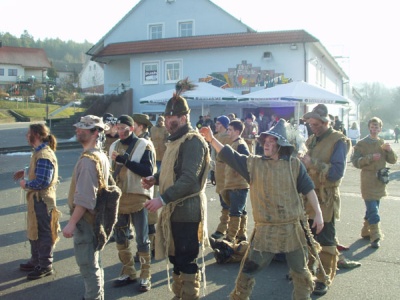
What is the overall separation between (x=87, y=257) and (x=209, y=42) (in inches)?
868

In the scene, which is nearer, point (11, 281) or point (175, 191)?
point (175, 191)

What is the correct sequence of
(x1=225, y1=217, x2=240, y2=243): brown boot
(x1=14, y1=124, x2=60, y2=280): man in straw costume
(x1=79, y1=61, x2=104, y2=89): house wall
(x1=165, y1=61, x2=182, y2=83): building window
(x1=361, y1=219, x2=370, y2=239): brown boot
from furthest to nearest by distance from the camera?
(x1=79, y1=61, x2=104, y2=89): house wall
(x1=165, y1=61, x2=182, y2=83): building window
(x1=361, y1=219, x2=370, y2=239): brown boot
(x1=225, y1=217, x2=240, y2=243): brown boot
(x1=14, y1=124, x2=60, y2=280): man in straw costume

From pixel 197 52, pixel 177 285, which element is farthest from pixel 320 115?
pixel 197 52

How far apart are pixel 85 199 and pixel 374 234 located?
4.62 m

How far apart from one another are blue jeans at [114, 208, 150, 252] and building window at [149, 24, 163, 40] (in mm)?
25170

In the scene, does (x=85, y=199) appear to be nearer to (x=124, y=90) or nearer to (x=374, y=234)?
(x=374, y=234)

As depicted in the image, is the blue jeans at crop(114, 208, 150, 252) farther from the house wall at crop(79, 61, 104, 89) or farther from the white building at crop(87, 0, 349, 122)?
the house wall at crop(79, 61, 104, 89)

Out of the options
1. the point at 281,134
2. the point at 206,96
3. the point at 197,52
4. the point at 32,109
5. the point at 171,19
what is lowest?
the point at 281,134

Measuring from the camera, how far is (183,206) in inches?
159

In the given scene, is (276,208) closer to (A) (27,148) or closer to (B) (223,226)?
(B) (223,226)

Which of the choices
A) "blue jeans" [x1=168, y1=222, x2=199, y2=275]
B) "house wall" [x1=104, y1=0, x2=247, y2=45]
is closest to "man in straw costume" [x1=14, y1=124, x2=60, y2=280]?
"blue jeans" [x1=168, y1=222, x2=199, y2=275]

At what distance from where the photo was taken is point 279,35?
23.1 m

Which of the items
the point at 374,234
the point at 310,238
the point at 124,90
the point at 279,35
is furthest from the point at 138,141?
the point at 124,90

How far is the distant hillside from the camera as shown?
111188mm
